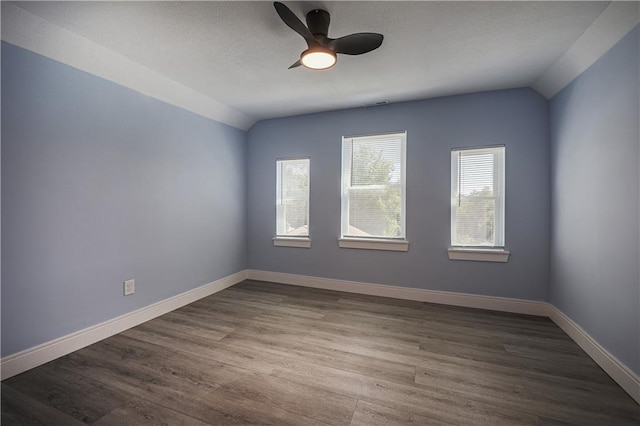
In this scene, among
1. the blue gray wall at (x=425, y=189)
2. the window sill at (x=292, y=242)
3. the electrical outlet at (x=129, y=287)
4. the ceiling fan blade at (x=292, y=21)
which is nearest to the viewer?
the ceiling fan blade at (x=292, y=21)

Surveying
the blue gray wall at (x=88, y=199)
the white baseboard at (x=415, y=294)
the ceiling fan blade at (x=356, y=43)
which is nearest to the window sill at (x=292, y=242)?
the white baseboard at (x=415, y=294)

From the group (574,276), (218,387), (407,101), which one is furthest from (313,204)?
(574,276)

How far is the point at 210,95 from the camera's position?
3.50 meters

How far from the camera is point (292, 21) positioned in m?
1.77

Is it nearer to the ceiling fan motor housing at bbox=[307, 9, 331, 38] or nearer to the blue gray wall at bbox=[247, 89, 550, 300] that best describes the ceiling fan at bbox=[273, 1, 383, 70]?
the ceiling fan motor housing at bbox=[307, 9, 331, 38]

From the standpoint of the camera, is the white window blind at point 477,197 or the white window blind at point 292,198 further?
the white window blind at point 292,198

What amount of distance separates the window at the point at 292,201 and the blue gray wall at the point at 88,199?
1117 millimetres

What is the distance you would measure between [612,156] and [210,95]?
156 inches

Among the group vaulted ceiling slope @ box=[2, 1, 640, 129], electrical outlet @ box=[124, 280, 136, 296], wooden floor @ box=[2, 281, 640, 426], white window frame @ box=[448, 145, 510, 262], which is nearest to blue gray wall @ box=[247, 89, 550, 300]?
white window frame @ box=[448, 145, 510, 262]

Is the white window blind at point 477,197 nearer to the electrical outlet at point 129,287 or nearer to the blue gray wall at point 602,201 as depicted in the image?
the blue gray wall at point 602,201

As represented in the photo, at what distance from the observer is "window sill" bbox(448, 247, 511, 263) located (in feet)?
10.6

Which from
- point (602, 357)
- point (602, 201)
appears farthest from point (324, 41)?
point (602, 357)

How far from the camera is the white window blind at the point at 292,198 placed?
170 inches

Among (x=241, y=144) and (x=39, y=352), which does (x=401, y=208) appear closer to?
(x=241, y=144)
